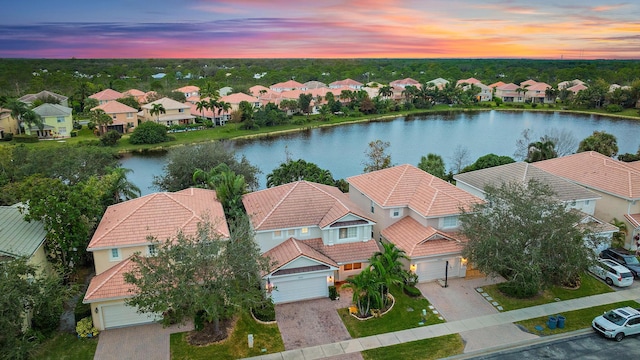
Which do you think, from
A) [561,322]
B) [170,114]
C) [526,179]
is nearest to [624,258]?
[526,179]

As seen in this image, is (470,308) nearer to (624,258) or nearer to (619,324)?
(619,324)

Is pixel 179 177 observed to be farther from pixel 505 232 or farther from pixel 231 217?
pixel 505 232

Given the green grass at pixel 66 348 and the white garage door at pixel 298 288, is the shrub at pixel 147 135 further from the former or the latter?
the white garage door at pixel 298 288

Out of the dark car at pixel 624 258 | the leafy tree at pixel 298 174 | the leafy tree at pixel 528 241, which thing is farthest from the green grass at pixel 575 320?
the leafy tree at pixel 298 174

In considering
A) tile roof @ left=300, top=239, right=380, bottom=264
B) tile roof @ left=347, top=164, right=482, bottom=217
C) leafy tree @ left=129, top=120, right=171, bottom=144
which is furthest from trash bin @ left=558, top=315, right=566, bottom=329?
leafy tree @ left=129, top=120, right=171, bottom=144

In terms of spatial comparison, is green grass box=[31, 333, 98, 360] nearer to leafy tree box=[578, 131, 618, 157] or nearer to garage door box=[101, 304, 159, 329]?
garage door box=[101, 304, 159, 329]

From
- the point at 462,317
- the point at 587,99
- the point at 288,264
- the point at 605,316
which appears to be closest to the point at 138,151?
the point at 288,264
